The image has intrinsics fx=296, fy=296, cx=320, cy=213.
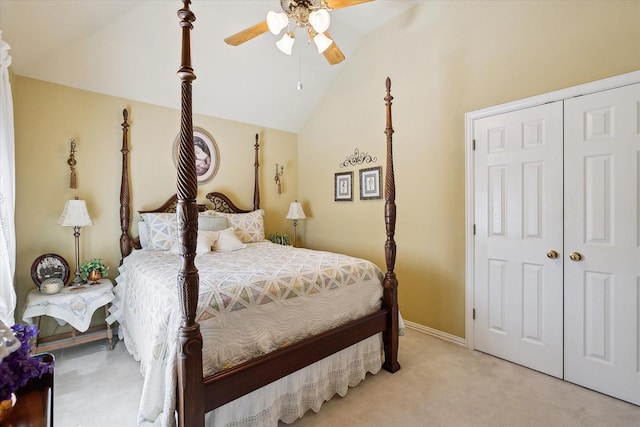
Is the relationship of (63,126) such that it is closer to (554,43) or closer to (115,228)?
(115,228)

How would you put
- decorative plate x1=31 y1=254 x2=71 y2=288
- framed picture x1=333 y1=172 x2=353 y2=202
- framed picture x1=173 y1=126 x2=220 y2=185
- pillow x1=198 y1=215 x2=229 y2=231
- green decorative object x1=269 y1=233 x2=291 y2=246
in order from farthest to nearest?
green decorative object x1=269 y1=233 x2=291 y2=246
framed picture x1=333 y1=172 x2=353 y2=202
framed picture x1=173 y1=126 x2=220 y2=185
pillow x1=198 y1=215 x2=229 y2=231
decorative plate x1=31 y1=254 x2=71 y2=288

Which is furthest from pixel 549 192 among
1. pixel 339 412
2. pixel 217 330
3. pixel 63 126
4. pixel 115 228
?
pixel 63 126

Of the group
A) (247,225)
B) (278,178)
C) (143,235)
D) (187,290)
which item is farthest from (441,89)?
(143,235)

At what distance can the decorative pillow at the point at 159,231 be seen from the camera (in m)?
3.08

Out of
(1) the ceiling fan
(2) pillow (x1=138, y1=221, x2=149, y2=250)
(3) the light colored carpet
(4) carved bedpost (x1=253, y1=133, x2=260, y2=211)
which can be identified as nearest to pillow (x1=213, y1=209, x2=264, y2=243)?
(4) carved bedpost (x1=253, y1=133, x2=260, y2=211)

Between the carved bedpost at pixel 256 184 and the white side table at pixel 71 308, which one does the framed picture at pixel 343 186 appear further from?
the white side table at pixel 71 308

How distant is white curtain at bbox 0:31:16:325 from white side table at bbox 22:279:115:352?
1.27 ft

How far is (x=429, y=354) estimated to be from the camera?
8.86 ft

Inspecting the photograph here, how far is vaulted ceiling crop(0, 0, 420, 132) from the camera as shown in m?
2.38

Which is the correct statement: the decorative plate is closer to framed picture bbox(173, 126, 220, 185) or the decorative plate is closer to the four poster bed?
the four poster bed

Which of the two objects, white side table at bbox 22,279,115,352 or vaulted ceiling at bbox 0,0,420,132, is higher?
vaulted ceiling at bbox 0,0,420,132

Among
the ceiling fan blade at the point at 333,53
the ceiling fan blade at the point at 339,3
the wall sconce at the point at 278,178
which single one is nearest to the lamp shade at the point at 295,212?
the wall sconce at the point at 278,178

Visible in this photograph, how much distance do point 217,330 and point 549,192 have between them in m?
2.63

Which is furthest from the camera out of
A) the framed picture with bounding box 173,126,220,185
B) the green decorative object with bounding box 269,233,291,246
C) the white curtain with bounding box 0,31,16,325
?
the green decorative object with bounding box 269,233,291,246
